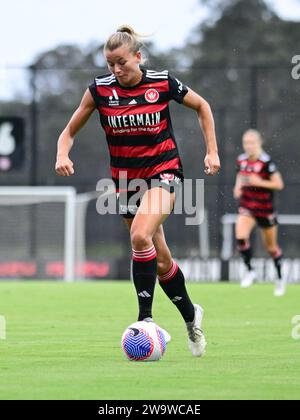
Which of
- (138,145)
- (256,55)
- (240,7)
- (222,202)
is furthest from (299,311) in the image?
(240,7)

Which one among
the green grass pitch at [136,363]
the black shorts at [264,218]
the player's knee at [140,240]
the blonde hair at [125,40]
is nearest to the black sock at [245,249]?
the black shorts at [264,218]

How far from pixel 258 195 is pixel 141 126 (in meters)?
8.71

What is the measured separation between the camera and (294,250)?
69.5 feet

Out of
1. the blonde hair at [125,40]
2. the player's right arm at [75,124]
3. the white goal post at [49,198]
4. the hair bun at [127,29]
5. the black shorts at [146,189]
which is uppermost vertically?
the white goal post at [49,198]

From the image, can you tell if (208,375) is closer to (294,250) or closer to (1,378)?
(1,378)

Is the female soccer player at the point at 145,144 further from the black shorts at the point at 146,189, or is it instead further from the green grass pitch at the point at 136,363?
the green grass pitch at the point at 136,363

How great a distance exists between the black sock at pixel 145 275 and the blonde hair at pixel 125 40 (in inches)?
52.3

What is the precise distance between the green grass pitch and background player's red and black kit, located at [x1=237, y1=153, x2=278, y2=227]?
2254 mm

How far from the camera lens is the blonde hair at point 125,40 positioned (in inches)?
294

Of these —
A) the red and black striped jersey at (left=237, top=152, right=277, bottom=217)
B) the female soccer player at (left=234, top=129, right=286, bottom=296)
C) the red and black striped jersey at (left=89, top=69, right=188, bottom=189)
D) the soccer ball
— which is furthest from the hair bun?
the red and black striped jersey at (left=237, top=152, right=277, bottom=217)

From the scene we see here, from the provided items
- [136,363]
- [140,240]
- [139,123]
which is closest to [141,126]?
[139,123]

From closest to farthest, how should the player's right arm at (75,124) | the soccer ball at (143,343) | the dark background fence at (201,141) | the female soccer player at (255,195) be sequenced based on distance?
the soccer ball at (143,343), the player's right arm at (75,124), the female soccer player at (255,195), the dark background fence at (201,141)
